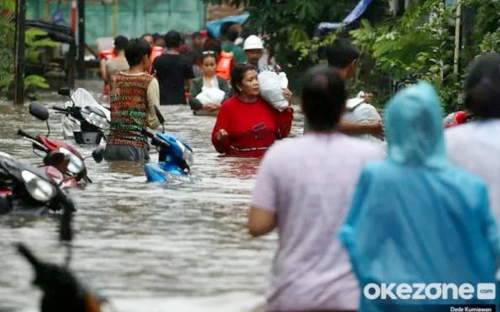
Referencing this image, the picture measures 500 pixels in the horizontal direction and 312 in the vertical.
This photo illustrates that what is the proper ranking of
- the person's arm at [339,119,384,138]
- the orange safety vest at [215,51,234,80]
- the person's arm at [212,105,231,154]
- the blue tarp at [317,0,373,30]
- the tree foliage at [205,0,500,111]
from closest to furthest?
1. the person's arm at [339,119,384,138]
2. the person's arm at [212,105,231,154]
3. the tree foliage at [205,0,500,111]
4. the orange safety vest at [215,51,234,80]
5. the blue tarp at [317,0,373,30]

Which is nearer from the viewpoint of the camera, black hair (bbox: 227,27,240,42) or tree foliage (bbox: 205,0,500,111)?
tree foliage (bbox: 205,0,500,111)

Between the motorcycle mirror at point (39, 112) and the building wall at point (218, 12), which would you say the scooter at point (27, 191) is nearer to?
the motorcycle mirror at point (39, 112)

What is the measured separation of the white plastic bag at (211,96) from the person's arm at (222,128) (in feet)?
30.2

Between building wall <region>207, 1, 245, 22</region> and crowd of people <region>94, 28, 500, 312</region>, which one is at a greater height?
crowd of people <region>94, 28, 500, 312</region>

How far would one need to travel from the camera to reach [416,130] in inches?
273

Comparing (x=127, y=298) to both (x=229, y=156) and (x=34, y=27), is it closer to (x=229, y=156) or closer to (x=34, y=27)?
(x=229, y=156)

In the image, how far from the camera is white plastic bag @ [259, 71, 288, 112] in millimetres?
17953

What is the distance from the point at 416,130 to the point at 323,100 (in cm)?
61

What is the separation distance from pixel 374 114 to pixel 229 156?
7396 mm

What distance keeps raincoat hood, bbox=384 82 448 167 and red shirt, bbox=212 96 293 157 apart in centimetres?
1102

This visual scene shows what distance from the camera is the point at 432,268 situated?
22.8 ft

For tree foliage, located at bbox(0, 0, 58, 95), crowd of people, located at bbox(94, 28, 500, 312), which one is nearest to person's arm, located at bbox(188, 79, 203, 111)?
tree foliage, located at bbox(0, 0, 58, 95)

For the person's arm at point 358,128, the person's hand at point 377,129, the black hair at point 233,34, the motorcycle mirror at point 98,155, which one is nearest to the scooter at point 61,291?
the person's arm at point 358,128
